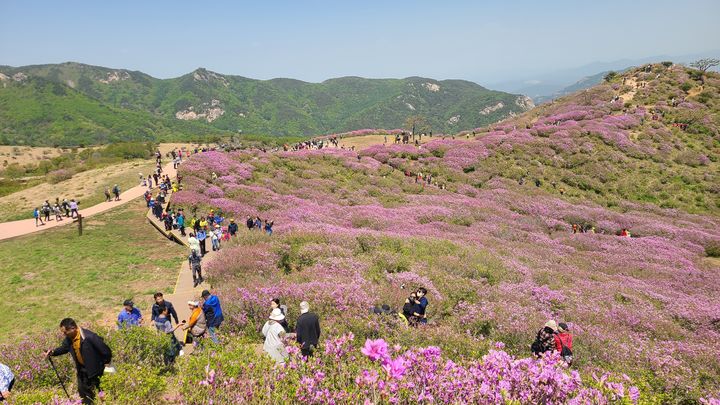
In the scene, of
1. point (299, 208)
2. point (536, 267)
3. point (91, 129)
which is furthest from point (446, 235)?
point (91, 129)

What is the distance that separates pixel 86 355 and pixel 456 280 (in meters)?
12.1

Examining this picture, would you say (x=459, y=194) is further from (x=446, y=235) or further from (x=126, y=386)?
(x=126, y=386)

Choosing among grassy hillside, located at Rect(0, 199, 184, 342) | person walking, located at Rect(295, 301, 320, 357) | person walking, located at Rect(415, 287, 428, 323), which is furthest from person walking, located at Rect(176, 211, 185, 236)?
person walking, located at Rect(295, 301, 320, 357)

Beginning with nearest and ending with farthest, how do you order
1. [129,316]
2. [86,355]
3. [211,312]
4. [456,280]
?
[86,355]
[211,312]
[129,316]
[456,280]

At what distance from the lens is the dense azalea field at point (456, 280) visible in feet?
19.2

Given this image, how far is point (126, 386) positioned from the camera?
6.44 m

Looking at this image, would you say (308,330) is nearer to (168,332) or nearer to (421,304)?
(421,304)

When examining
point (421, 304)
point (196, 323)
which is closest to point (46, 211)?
point (196, 323)

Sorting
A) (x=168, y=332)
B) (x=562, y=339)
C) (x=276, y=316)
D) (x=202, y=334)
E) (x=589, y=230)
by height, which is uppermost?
(x=276, y=316)

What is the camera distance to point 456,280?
15.0 meters

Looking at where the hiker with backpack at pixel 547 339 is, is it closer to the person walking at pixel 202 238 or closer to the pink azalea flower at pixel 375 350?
the pink azalea flower at pixel 375 350

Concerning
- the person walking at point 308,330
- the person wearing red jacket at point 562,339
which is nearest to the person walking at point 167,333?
the person walking at point 308,330

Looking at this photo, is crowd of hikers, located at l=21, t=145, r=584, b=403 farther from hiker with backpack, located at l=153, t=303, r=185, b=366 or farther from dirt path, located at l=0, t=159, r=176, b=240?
dirt path, located at l=0, t=159, r=176, b=240

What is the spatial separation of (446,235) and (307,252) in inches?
Result: 460
